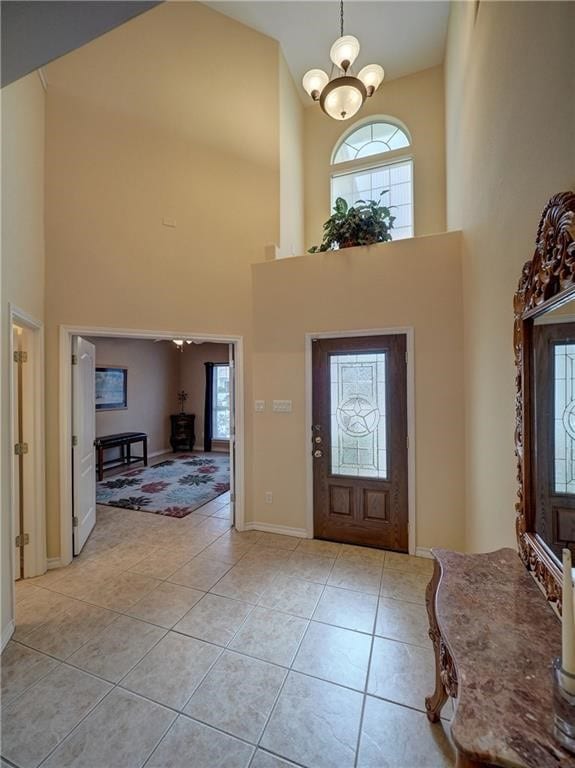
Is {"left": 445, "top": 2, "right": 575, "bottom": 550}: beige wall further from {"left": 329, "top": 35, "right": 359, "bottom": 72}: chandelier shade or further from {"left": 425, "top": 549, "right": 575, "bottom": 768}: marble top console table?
{"left": 329, "top": 35, "right": 359, "bottom": 72}: chandelier shade

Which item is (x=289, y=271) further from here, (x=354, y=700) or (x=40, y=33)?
(x=354, y=700)

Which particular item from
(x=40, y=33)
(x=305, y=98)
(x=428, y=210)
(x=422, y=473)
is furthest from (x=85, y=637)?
(x=305, y=98)

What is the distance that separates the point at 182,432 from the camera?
322 inches

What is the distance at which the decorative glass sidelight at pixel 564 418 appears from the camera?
1.16 meters

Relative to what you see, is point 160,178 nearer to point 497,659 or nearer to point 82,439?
point 82,439

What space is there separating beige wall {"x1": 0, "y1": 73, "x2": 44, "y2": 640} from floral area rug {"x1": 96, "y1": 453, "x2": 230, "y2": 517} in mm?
2314

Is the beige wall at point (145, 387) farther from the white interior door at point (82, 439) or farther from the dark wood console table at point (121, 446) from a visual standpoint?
the white interior door at point (82, 439)

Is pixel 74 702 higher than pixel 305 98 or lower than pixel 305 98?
lower

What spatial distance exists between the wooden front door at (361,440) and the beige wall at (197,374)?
5223 millimetres

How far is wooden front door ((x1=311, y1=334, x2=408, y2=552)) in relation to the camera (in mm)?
3240

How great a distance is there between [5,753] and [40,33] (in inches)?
122

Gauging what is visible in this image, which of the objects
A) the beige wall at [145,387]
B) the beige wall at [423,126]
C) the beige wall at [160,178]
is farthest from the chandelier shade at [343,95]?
the beige wall at [145,387]

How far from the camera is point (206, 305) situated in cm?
363

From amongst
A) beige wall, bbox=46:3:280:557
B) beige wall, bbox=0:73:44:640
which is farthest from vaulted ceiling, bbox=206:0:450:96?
beige wall, bbox=0:73:44:640
